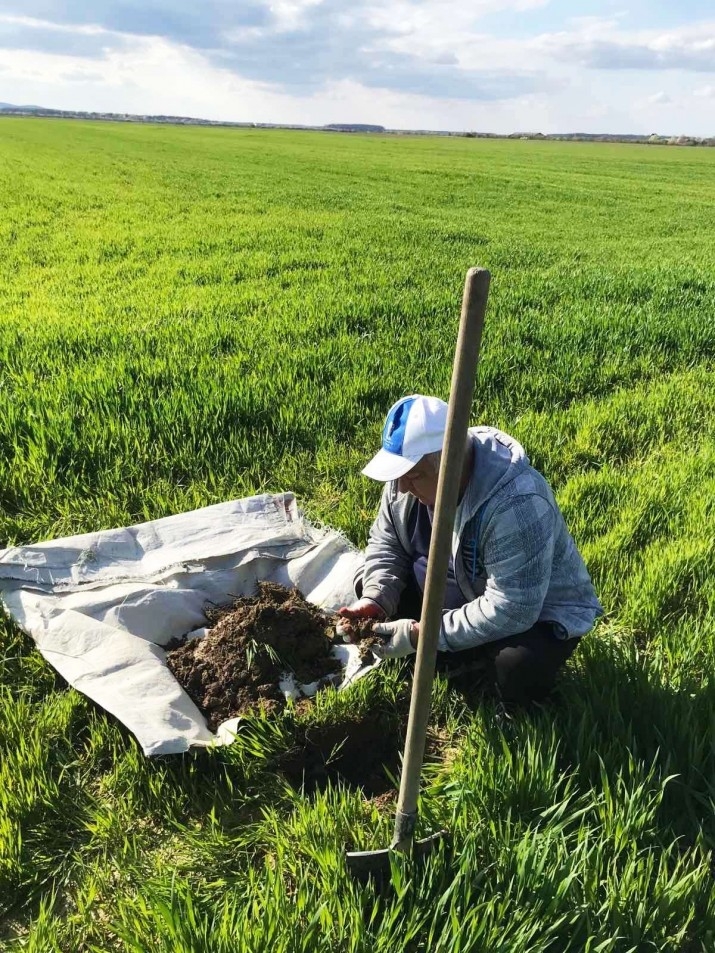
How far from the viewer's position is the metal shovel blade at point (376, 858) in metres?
1.81

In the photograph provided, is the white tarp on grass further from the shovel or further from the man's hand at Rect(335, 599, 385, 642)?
the shovel

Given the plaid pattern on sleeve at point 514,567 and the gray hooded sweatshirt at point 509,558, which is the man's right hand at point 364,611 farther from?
the plaid pattern on sleeve at point 514,567

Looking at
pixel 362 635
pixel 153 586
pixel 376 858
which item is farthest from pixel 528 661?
pixel 153 586

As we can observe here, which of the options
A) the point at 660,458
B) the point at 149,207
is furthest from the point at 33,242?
the point at 660,458

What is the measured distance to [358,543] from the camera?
353 centimetres

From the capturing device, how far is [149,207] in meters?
14.9

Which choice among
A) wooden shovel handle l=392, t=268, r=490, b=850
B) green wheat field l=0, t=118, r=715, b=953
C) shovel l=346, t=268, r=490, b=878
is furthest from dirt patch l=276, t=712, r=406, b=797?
wooden shovel handle l=392, t=268, r=490, b=850

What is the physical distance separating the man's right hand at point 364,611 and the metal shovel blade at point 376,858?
0.98 metres

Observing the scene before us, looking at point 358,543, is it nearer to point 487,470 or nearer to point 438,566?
point 487,470

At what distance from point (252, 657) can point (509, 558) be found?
3.67 feet

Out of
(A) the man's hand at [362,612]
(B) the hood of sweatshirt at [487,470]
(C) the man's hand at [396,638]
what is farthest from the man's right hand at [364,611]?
(B) the hood of sweatshirt at [487,470]

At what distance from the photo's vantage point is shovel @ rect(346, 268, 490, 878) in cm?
128

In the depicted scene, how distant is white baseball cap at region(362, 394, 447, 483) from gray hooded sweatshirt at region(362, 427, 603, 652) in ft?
0.75

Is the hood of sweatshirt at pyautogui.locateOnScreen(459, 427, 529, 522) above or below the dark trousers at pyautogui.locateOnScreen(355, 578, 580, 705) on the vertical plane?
above
